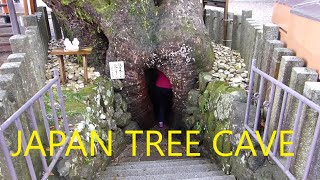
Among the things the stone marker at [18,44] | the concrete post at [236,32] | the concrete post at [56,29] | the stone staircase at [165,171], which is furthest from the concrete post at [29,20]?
the concrete post at [236,32]

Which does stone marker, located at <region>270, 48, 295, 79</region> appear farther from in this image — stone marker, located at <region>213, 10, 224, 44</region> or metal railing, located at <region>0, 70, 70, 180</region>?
stone marker, located at <region>213, 10, 224, 44</region>

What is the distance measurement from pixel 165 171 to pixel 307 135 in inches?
99.4

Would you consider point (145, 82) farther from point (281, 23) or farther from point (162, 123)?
point (281, 23)

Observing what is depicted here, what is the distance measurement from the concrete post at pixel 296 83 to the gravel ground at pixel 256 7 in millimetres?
→ 7821

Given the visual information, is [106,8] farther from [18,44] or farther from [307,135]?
[307,135]

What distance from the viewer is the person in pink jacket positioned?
6477 mm

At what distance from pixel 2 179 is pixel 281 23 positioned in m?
4.28

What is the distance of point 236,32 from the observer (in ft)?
22.8

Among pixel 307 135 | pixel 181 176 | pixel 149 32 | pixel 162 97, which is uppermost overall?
pixel 149 32

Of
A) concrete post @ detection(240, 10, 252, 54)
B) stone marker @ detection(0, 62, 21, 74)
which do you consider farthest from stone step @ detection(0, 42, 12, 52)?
concrete post @ detection(240, 10, 252, 54)

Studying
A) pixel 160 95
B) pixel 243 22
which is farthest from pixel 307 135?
pixel 160 95

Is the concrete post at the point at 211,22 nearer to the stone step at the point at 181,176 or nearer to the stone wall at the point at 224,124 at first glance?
the stone wall at the point at 224,124

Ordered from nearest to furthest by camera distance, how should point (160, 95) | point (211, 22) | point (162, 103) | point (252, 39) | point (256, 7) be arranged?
point (252, 39) → point (160, 95) → point (162, 103) → point (211, 22) → point (256, 7)

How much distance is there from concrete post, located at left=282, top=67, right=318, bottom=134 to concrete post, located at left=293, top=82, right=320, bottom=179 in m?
0.23
